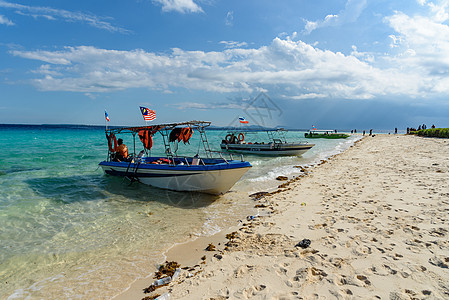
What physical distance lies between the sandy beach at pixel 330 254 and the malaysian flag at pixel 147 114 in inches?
294

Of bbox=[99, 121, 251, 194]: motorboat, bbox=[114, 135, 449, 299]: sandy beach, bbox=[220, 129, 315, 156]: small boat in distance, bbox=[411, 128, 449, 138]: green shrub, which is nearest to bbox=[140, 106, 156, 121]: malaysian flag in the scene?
bbox=[99, 121, 251, 194]: motorboat

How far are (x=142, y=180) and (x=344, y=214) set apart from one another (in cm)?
1012

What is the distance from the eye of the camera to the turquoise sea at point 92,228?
209 inches

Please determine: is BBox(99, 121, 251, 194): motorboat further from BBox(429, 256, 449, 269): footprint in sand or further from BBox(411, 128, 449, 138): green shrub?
BBox(411, 128, 449, 138): green shrub

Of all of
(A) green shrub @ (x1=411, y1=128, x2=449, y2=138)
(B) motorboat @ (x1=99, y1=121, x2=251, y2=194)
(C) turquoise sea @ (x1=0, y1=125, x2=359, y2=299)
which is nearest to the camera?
(C) turquoise sea @ (x1=0, y1=125, x2=359, y2=299)

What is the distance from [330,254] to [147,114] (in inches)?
412

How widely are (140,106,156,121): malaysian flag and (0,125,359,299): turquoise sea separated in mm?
3742

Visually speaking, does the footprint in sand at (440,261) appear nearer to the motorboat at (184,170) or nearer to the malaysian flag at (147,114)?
the motorboat at (184,170)

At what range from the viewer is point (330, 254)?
4918 millimetres

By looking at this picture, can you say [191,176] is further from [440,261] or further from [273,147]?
[273,147]

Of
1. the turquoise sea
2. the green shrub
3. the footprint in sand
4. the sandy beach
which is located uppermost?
the green shrub

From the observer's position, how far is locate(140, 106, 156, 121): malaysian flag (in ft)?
40.0

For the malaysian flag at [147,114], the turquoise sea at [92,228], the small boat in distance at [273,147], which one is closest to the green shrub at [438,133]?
the small boat in distance at [273,147]

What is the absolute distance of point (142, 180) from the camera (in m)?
13.2
